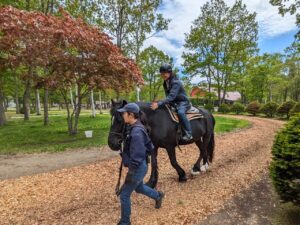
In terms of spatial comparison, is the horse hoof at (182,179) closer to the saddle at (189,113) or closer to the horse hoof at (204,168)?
the horse hoof at (204,168)

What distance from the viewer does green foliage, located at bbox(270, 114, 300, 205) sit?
3.65 m

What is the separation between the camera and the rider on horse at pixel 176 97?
5.24 meters

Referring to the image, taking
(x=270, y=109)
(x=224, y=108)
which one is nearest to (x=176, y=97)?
(x=270, y=109)

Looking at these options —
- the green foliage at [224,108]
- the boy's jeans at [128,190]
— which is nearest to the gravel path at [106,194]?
the boy's jeans at [128,190]

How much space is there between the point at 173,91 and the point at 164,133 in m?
0.98

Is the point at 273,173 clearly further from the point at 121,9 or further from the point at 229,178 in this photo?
the point at 121,9

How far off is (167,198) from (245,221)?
1.52 m

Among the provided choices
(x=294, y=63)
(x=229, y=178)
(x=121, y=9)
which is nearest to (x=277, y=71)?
(x=294, y=63)

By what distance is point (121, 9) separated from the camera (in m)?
21.9

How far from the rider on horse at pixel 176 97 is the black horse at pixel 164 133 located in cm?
24

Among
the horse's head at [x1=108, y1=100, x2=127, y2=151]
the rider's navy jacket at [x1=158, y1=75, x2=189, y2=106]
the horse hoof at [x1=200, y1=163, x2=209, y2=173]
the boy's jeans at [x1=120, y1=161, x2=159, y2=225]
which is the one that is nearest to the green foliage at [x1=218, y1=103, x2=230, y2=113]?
the horse hoof at [x1=200, y1=163, x2=209, y2=173]

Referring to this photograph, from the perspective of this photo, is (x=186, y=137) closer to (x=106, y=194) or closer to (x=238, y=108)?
(x=106, y=194)

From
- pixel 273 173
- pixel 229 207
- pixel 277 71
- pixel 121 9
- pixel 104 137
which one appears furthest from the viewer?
pixel 277 71

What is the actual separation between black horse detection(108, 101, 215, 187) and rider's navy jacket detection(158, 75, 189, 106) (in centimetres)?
29
